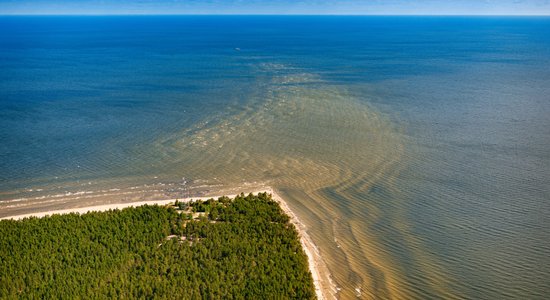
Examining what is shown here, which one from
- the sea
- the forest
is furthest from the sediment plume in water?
the forest

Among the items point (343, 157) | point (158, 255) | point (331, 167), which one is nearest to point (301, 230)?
point (158, 255)

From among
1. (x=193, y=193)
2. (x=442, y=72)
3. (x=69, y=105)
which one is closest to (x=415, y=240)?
(x=193, y=193)

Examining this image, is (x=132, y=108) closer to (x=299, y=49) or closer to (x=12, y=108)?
(x=12, y=108)

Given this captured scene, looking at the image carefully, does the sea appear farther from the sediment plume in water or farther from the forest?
the forest

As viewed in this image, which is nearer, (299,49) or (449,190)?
(449,190)

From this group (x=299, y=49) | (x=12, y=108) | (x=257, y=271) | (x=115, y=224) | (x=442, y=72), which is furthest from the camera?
(x=299, y=49)

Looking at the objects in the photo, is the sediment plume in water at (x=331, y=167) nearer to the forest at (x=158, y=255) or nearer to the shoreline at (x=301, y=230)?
the shoreline at (x=301, y=230)
